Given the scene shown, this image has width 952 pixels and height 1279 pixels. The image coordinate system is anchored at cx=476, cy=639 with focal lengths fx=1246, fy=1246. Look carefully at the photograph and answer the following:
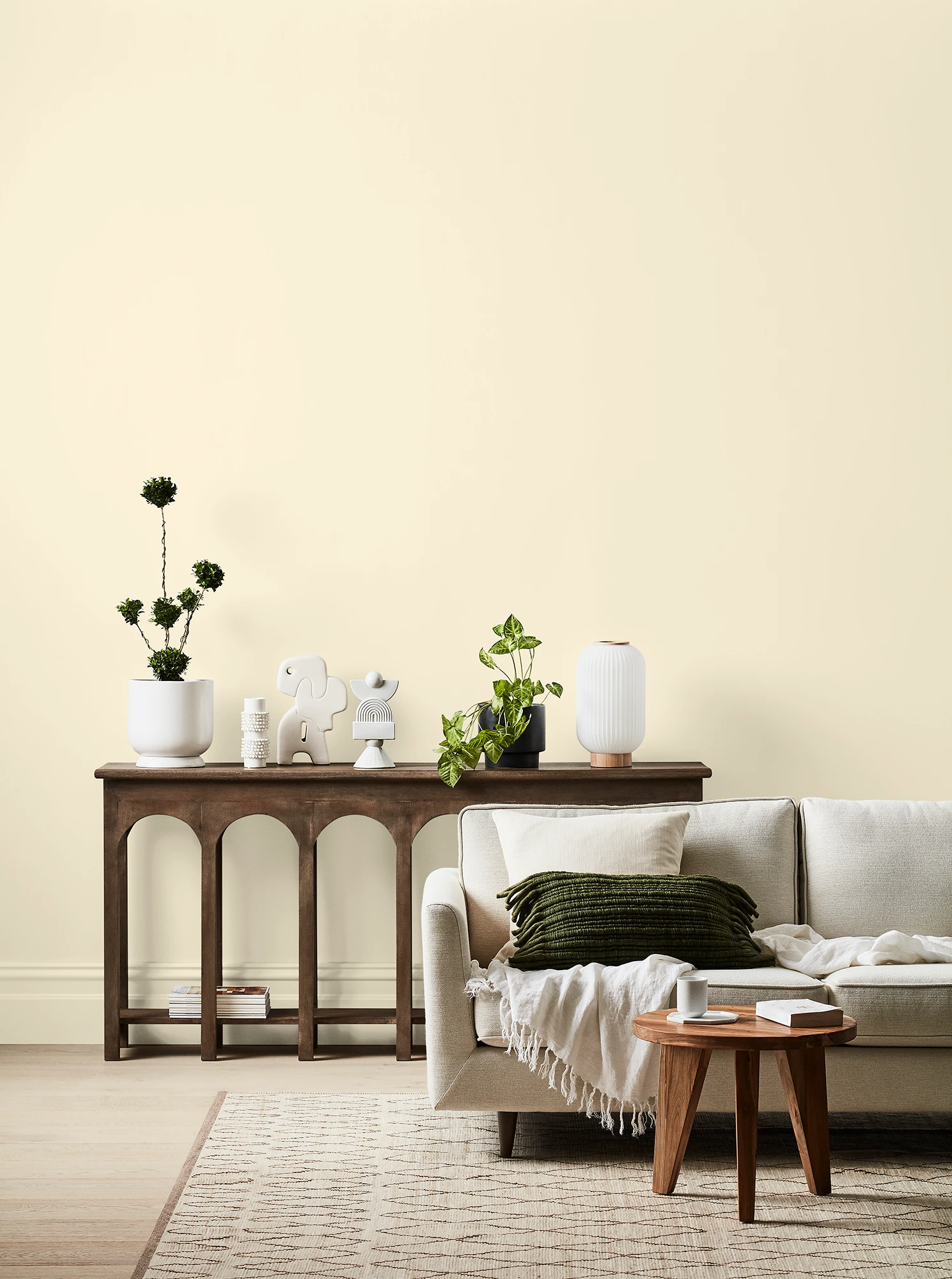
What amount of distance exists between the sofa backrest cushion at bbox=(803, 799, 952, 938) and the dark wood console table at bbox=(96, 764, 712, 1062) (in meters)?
0.48

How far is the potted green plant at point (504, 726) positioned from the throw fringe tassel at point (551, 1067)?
0.93 m

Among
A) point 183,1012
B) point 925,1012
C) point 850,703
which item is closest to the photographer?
point 925,1012

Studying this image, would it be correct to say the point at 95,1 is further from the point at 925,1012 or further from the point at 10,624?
the point at 925,1012

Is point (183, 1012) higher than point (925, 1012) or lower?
lower

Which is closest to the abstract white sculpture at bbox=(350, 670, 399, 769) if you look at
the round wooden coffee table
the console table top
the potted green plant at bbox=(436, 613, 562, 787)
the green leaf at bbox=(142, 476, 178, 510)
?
the console table top

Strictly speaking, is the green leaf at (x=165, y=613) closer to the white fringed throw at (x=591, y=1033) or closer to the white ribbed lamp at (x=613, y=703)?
the white ribbed lamp at (x=613, y=703)

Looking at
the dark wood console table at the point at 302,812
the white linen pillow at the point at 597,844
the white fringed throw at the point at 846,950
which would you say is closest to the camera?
the white fringed throw at the point at 846,950

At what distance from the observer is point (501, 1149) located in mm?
2842

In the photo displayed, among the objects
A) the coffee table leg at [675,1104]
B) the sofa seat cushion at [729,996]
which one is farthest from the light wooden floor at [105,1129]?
the coffee table leg at [675,1104]

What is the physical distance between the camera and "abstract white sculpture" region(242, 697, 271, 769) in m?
3.79

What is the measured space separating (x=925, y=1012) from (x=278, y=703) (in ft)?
7.20

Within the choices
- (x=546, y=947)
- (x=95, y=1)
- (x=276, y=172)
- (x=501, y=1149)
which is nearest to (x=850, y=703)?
(x=546, y=947)

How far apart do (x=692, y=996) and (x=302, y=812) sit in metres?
1.58

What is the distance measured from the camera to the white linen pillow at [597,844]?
3152mm
